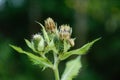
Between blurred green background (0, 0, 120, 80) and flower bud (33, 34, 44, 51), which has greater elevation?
blurred green background (0, 0, 120, 80)

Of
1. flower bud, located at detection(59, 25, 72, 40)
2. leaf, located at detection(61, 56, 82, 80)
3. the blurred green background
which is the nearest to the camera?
flower bud, located at detection(59, 25, 72, 40)

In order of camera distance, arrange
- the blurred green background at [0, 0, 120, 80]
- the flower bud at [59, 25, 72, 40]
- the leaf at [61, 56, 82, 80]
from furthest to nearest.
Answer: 1. the blurred green background at [0, 0, 120, 80]
2. the leaf at [61, 56, 82, 80]
3. the flower bud at [59, 25, 72, 40]

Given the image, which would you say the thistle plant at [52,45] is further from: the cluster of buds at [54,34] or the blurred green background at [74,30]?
the blurred green background at [74,30]

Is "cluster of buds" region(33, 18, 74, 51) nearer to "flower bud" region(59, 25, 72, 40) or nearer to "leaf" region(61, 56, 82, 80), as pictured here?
"flower bud" region(59, 25, 72, 40)

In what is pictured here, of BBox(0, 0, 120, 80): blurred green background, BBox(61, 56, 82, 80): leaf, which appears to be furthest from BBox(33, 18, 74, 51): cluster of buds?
BBox(0, 0, 120, 80): blurred green background

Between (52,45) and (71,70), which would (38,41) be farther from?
(71,70)

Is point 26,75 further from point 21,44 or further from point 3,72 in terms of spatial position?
point 21,44

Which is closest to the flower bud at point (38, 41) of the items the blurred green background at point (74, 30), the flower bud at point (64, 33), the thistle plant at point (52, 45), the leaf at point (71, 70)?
the thistle plant at point (52, 45)

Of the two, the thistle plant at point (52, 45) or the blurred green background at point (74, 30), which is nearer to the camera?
the thistle plant at point (52, 45)
